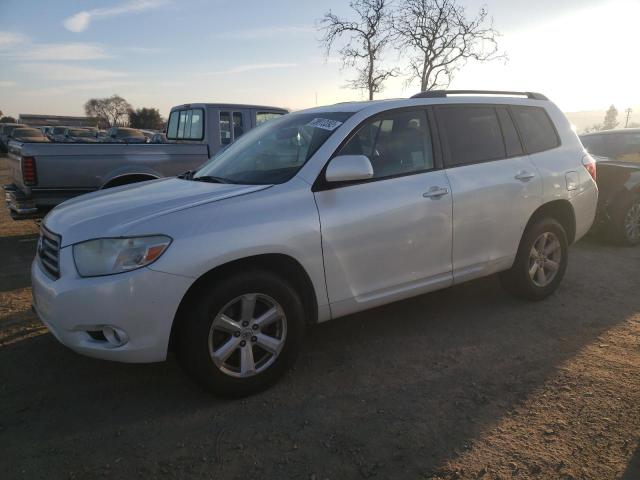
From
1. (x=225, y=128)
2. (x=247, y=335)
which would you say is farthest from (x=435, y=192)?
(x=225, y=128)

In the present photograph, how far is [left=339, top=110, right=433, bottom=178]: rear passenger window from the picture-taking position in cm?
329

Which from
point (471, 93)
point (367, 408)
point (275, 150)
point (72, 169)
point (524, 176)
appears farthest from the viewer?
point (72, 169)

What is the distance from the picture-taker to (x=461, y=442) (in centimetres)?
247

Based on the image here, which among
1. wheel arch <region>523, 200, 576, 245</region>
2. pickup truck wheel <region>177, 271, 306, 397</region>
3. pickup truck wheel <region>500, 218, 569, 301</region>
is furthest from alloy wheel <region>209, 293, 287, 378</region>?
wheel arch <region>523, 200, 576, 245</region>

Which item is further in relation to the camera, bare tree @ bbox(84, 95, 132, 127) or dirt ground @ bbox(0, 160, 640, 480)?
bare tree @ bbox(84, 95, 132, 127)

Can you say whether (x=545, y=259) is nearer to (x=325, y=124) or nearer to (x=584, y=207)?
(x=584, y=207)

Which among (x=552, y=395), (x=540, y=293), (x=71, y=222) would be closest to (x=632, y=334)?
(x=540, y=293)

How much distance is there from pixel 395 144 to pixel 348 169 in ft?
2.21

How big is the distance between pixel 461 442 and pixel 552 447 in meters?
0.45

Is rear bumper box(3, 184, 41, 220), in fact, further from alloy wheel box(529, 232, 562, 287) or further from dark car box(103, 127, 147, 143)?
alloy wheel box(529, 232, 562, 287)

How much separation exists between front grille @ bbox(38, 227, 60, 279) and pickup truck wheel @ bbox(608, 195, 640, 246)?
6678 millimetres

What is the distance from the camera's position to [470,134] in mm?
3863

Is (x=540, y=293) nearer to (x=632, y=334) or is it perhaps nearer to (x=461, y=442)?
(x=632, y=334)

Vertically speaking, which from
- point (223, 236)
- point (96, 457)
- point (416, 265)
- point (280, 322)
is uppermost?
point (223, 236)
